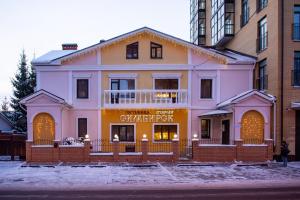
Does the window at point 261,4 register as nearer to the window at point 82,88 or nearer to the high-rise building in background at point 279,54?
the high-rise building in background at point 279,54

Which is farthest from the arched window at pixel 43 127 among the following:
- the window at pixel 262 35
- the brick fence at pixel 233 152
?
the window at pixel 262 35

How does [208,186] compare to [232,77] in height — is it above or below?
below

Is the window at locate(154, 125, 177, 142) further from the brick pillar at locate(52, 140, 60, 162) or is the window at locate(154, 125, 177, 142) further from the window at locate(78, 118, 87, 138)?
the brick pillar at locate(52, 140, 60, 162)

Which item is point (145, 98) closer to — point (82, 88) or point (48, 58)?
point (82, 88)

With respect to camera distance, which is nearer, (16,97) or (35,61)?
(35,61)

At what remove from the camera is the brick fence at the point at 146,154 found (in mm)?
21156

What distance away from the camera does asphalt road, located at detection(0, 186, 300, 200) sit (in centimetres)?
1201

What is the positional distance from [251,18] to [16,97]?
2784 centimetres

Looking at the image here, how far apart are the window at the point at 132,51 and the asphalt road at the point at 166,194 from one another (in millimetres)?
14926

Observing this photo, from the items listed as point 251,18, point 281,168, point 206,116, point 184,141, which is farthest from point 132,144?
point 251,18

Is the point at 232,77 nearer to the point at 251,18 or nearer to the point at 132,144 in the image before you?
the point at 251,18

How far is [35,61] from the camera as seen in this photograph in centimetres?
2606

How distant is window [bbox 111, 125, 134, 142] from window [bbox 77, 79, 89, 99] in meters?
3.32

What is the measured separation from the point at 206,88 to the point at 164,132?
4.63 metres
